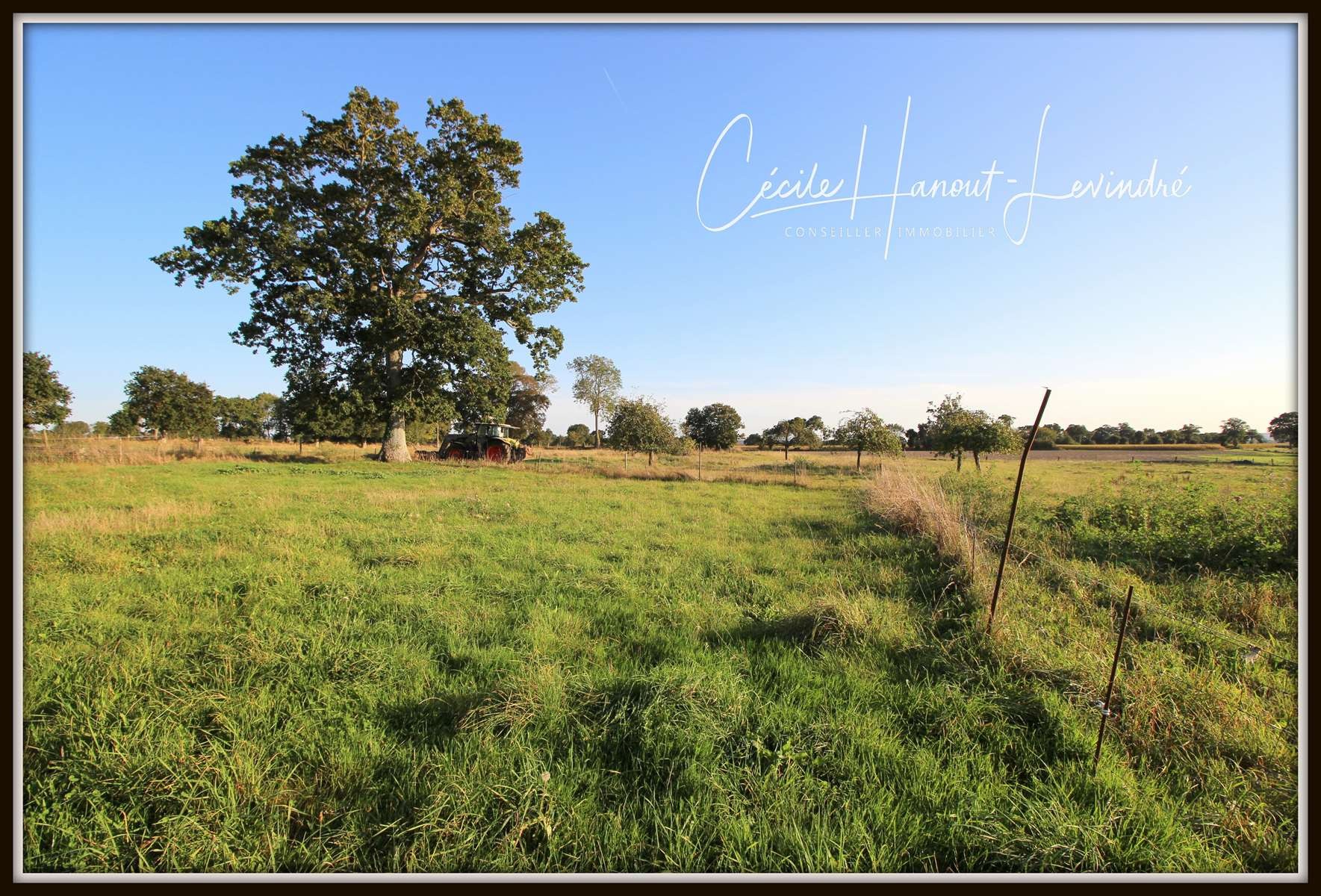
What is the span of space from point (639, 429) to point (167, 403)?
42.0m

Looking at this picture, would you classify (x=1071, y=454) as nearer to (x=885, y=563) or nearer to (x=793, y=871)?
(x=885, y=563)

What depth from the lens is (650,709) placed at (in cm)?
248

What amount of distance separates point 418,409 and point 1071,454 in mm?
39664

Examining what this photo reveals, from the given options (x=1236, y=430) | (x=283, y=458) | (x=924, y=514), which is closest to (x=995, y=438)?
(x=1236, y=430)

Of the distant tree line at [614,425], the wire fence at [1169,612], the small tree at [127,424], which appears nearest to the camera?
the wire fence at [1169,612]

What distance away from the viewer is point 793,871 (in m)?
1.88

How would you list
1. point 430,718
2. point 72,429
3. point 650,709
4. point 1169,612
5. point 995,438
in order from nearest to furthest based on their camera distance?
point 650,709 → point 430,718 → point 1169,612 → point 72,429 → point 995,438

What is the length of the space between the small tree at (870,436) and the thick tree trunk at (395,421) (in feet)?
78.1

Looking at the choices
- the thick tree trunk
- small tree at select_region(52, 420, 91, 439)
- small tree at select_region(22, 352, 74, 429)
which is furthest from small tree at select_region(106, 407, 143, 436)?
the thick tree trunk

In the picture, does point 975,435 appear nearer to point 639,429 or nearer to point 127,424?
point 639,429

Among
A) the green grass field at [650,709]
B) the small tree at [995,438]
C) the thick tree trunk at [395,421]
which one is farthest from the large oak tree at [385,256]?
the small tree at [995,438]

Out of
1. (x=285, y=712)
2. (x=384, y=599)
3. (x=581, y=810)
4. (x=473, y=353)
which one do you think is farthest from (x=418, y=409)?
(x=581, y=810)

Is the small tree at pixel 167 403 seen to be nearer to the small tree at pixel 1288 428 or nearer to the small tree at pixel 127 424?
the small tree at pixel 127 424

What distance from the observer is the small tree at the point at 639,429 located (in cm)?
2453
